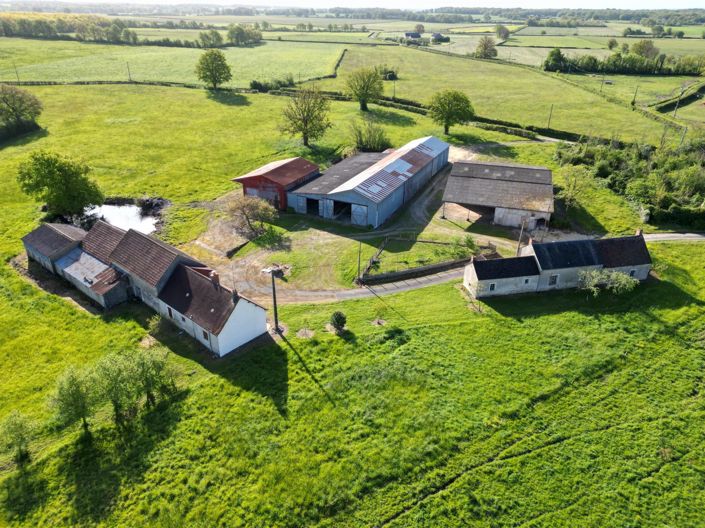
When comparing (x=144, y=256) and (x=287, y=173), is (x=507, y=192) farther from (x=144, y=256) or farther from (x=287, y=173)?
(x=144, y=256)

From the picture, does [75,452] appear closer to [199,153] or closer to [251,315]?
[251,315]

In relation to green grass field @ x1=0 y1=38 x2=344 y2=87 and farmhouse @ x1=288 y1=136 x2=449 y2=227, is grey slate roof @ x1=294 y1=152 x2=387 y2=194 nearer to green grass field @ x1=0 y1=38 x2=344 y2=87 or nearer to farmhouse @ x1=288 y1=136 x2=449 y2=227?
farmhouse @ x1=288 y1=136 x2=449 y2=227

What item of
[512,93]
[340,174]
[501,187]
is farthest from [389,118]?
[501,187]

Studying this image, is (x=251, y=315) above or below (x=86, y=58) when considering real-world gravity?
below

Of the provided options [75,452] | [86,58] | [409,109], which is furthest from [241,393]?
[86,58]

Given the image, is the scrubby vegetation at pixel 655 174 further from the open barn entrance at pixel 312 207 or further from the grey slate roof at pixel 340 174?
the open barn entrance at pixel 312 207

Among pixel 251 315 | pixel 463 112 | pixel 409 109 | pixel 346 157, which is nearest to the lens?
pixel 251 315

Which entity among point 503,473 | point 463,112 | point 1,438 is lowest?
point 503,473

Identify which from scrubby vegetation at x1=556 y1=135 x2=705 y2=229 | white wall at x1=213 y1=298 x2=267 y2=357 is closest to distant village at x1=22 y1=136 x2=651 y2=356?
white wall at x1=213 y1=298 x2=267 y2=357
